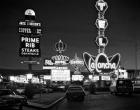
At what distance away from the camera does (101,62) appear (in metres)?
72.3

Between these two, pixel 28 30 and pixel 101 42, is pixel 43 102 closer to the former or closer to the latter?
pixel 28 30

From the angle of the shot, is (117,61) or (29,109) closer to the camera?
(29,109)

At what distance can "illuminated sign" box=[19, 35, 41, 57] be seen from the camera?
164ft

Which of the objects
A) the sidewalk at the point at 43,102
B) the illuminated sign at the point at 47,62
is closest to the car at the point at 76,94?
the sidewalk at the point at 43,102

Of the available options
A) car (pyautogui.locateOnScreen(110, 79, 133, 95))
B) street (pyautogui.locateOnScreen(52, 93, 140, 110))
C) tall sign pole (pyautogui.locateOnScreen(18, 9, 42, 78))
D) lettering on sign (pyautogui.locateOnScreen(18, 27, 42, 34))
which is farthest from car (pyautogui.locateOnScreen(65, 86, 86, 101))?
lettering on sign (pyautogui.locateOnScreen(18, 27, 42, 34))

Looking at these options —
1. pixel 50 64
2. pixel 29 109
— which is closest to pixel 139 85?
pixel 29 109

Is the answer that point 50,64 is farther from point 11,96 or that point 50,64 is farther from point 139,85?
point 11,96

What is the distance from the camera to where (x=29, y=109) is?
2288 cm

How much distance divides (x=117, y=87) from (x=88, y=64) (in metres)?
28.9

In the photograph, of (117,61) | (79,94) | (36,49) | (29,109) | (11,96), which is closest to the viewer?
(11,96)

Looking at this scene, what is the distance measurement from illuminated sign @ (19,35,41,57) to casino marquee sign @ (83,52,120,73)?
858 inches

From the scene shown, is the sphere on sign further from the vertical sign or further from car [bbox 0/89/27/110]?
car [bbox 0/89/27/110]

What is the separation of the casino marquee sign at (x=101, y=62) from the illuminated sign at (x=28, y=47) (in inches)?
858

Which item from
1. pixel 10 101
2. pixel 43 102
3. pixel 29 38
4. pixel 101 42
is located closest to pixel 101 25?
pixel 101 42
